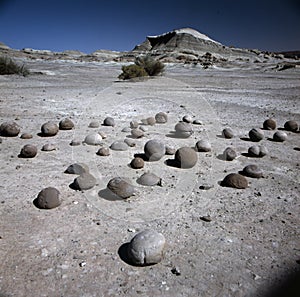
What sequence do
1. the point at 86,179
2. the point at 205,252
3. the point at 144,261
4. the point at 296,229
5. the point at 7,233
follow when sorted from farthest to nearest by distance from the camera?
the point at 86,179, the point at 296,229, the point at 7,233, the point at 205,252, the point at 144,261

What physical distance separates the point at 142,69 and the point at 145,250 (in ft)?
49.8

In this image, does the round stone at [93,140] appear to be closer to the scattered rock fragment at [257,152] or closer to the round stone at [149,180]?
the round stone at [149,180]

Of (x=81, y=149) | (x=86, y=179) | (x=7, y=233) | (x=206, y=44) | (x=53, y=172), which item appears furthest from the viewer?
(x=206, y=44)

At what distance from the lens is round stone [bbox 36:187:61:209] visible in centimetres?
280

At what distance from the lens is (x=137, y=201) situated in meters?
3.00

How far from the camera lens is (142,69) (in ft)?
53.5

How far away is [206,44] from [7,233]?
57.4 metres

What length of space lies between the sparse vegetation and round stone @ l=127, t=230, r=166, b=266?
14198mm

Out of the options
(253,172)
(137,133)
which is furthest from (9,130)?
(253,172)

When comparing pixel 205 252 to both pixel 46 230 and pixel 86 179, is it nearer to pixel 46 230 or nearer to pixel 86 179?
pixel 46 230

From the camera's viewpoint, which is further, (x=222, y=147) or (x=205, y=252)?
(x=222, y=147)

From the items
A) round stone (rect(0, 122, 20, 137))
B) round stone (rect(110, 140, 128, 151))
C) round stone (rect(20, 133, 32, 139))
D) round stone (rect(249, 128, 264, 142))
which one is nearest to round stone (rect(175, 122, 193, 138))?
round stone (rect(249, 128, 264, 142))

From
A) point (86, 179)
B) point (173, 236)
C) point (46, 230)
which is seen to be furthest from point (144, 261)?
point (86, 179)

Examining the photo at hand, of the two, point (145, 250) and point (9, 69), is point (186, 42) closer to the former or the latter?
point (9, 69)
